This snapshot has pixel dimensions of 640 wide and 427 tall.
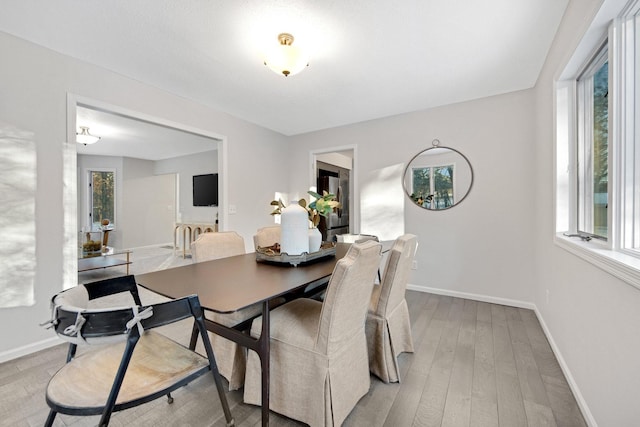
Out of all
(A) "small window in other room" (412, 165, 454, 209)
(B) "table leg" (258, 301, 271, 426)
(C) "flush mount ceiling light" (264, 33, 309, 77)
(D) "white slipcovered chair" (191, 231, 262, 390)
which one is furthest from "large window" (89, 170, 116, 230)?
(B) "table leg" (258, 301, 271, 426)

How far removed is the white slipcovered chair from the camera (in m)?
1.60

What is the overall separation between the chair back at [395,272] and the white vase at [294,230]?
1.82 ft

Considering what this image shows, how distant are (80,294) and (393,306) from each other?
1.66 m

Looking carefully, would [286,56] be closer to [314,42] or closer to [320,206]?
[314,42]

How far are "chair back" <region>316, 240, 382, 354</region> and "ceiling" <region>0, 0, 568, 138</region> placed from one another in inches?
61.8

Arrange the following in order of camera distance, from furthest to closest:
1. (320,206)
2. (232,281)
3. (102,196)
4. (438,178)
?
(102,196)
(438,178)
(320,206)
(232,281)

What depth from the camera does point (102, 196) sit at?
6.86 m

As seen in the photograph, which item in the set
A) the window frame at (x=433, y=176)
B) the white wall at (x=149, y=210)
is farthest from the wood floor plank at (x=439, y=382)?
the white wall at (x=149, y=210)

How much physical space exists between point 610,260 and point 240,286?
1.60 meters

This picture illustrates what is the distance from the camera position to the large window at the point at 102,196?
22.2 ft

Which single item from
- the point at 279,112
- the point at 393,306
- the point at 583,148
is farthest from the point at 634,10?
the point at 279,112

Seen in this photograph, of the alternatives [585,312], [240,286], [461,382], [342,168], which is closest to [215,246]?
[240,286]

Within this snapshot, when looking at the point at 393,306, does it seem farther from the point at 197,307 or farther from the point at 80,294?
the point at 80,294

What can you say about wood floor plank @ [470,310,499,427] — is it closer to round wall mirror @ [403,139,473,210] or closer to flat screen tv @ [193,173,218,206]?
round wall mirror @ [403,139,473,210]
